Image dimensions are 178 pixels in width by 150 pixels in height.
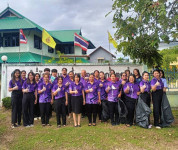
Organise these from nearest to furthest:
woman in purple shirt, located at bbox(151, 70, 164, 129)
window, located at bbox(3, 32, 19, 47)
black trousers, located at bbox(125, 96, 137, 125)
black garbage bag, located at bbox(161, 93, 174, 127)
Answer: woman in purple shirt, located at bbox(151, 70, 164, 129) → black garbage bag, located at bbox(161, 93, 174, 127) → black trousers, located at bbox(125, 96, 137, 125) → window, located at bbox(3, 32, 19, 47)

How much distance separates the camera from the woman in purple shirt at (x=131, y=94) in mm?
4676

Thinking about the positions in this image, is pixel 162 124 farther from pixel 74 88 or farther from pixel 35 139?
pixel 35 139

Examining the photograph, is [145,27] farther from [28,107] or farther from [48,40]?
[48,40]

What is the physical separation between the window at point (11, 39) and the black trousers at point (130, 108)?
508 inches

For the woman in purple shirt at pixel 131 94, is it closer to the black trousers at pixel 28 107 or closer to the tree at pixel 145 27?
the tree at pixel 145 27

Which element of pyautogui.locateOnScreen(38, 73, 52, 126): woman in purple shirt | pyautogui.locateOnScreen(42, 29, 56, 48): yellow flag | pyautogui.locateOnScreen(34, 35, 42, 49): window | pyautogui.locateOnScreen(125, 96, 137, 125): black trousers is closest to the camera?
pyautogui.locateOnScreen(125, 96, 137, 125): black trousers

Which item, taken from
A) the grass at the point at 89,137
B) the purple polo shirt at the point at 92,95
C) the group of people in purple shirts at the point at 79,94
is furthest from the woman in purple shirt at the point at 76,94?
the grass at the point at 89,137

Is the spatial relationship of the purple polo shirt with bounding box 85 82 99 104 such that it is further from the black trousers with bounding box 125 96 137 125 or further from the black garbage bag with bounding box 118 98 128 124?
the black trousers with bounding box 125 96 137 125

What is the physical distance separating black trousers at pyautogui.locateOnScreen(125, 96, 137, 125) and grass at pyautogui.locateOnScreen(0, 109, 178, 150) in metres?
0.24

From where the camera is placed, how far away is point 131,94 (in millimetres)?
4734

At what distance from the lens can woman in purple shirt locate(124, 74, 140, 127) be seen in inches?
184

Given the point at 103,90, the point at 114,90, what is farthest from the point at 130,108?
the point at 103,90

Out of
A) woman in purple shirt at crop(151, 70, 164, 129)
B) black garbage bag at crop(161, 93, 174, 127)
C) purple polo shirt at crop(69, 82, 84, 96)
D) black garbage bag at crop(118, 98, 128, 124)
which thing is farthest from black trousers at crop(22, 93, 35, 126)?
black garbage bag at crop(161, 93, 174, 127)

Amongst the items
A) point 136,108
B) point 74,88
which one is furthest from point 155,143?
point 74,88
